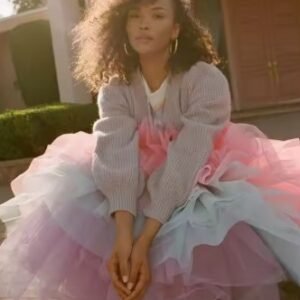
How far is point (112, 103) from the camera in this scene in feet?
7.57

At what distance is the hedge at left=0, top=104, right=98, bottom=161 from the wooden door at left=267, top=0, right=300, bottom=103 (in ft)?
11.1

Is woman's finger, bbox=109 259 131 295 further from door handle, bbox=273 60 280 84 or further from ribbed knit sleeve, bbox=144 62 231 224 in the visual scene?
door handle, bbox=273 60 280 84

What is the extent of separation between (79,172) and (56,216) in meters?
0.18

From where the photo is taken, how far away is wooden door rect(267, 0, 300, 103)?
9.80m

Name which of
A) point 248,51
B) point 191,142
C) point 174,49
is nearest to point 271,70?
point 248,51

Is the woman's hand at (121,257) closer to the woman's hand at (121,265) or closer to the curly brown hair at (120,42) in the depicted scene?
the woman's hand at (121,265)

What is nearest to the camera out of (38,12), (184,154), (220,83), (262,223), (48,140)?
(262,223)

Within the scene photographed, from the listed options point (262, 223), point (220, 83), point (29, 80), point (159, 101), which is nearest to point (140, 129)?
point (159, 101)

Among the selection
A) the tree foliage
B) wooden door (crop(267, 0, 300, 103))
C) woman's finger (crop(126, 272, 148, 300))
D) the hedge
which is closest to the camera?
woman's finger (crop(126, 272, 148, 300))

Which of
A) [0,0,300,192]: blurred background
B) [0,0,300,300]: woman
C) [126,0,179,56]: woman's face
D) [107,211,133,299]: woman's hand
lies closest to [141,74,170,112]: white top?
[0,0,300,300]: woman

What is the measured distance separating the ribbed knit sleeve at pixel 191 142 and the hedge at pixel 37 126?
508 cm

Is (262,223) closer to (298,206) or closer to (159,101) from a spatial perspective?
(298,206)

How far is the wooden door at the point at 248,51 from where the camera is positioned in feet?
31.8

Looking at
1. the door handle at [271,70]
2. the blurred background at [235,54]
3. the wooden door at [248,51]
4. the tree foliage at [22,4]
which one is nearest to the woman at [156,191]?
the blurred background at [235,54]
